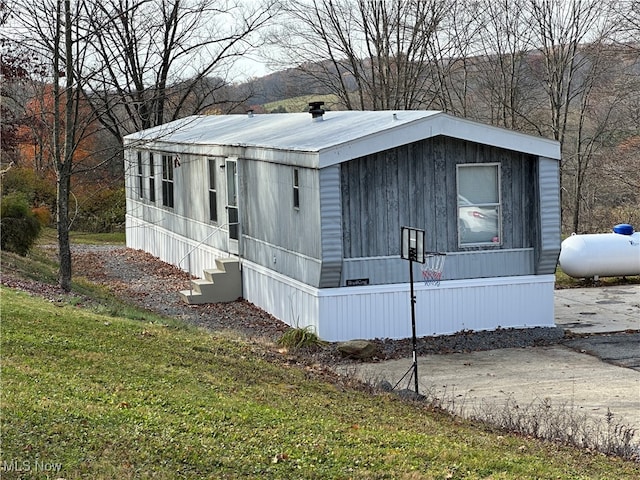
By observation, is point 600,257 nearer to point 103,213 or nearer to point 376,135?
point 376,135

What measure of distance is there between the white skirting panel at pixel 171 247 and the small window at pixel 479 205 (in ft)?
20.4

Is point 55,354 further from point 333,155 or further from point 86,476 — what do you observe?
point 333,155

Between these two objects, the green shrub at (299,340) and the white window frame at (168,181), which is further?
the white window frame at (168,181)

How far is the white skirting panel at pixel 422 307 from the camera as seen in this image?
50.8 feet

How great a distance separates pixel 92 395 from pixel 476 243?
8821 millimetres

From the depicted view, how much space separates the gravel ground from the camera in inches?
595

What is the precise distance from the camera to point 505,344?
15.4 metres

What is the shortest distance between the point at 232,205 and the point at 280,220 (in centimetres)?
321

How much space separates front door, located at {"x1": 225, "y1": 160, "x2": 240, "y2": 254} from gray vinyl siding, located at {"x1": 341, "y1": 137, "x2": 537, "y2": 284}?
194 inches

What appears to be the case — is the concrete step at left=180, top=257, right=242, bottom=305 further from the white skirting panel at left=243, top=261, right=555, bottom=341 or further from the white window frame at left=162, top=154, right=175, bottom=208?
the white window frame at left=162, top=154, right=175, bottom=208

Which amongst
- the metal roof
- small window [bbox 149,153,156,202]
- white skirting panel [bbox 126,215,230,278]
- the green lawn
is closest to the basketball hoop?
the metal roof

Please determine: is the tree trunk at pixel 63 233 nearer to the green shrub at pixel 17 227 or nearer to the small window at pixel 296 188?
the small window at pixel 296 188

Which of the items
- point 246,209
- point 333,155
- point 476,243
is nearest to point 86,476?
point 333,155

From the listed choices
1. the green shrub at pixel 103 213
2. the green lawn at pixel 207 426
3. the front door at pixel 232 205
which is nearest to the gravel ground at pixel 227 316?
the front door at pixel 232 205
